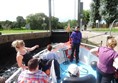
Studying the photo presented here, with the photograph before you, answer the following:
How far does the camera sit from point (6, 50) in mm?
26781

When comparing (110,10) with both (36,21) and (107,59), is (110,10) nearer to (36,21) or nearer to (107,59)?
(36,21)

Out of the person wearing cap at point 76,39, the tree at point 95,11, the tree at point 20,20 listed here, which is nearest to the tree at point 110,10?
the tree at point 95,11

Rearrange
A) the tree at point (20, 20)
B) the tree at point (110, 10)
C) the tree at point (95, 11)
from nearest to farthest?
Result: the tree at point (110, 10), the tree at point (95, 11), the tree at point (20, 20)

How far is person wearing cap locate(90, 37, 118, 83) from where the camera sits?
5102mm

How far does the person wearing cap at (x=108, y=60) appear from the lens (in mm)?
5102

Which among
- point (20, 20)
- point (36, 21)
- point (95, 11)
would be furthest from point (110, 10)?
point (20, 20)

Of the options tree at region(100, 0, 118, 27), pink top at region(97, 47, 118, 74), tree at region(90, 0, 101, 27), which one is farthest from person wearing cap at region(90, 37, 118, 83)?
tree at region(90, 0, 101, 27)

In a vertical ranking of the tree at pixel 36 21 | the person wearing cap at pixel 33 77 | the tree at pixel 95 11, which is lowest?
the tree at pixel 36 21

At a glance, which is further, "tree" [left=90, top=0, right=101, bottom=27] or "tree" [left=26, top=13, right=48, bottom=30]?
"tree" [left=26, top=13, right=48, bottom=30]

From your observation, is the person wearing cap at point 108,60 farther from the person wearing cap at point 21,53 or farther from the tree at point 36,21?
the tree at point 36,21

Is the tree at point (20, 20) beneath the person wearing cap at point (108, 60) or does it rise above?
beneath

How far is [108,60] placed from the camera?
515 centimetres

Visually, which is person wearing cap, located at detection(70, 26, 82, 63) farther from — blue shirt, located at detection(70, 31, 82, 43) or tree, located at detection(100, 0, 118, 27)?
tree, located at detection(100, 0, 118, 27)

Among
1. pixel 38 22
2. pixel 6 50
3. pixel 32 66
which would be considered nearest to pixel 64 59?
pixel 32 66
